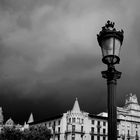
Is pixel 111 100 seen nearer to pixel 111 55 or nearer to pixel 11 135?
pixel 111 55

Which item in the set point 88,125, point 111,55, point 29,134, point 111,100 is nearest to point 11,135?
point 29,134

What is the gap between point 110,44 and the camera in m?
8.91

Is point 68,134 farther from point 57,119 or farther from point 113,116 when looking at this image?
point 113,116

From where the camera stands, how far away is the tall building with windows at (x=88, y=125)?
302 feet

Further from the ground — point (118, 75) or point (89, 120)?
point (89, 120)

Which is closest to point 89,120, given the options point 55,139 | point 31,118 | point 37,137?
point 55,139

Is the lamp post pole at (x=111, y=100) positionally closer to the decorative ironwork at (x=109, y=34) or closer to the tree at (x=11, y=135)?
the decorative ironwork at (x=109, y=34)

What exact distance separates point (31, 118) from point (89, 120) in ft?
109

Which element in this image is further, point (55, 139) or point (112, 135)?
point (55, 139)

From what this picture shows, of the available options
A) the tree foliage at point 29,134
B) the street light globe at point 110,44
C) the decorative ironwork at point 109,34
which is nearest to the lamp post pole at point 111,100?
the street light globe at point 110,44

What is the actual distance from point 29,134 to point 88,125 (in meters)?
19.6

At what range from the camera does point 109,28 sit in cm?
925

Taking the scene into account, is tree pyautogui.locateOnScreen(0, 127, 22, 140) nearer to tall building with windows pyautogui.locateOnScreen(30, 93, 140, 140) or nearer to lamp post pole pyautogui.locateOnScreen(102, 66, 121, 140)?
tall building with windows pyautogui.locateOnScreen(30, 93, 140, 140)

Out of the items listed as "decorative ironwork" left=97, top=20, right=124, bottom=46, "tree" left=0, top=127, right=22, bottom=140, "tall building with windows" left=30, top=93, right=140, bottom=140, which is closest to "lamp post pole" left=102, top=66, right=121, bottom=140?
"decorative ironwork" left=97, top=20, right=124, bottom=46
